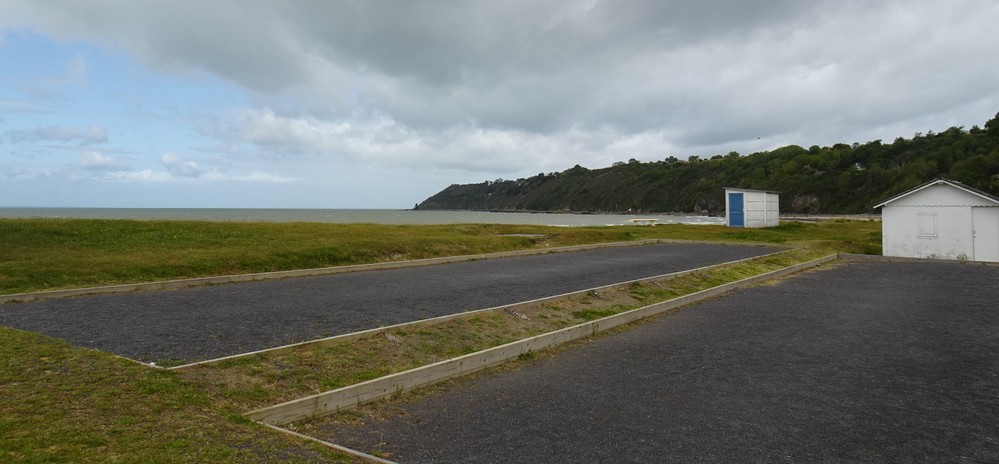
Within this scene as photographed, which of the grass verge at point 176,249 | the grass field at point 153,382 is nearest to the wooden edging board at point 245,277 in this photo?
the grass verge at point 176,249

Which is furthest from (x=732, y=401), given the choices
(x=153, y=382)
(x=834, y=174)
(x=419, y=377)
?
(x=834, y=174)

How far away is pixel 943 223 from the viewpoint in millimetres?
24875

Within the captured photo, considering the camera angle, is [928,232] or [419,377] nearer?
[419,377]

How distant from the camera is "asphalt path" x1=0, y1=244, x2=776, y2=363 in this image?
28.8 feet

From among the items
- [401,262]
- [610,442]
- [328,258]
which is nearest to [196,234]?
[328,258]

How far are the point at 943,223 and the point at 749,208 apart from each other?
22.6 m

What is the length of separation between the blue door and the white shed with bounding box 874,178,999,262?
21.0 m

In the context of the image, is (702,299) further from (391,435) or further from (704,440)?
(391,435)

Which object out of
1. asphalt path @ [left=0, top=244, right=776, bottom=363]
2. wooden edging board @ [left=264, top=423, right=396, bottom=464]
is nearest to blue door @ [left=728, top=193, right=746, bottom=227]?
asphalt path @ [left=0, top=244, right=776, bottom=363]

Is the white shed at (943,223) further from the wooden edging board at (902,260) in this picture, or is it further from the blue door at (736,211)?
the blue door at (736,211)

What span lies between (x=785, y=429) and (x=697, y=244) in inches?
1130

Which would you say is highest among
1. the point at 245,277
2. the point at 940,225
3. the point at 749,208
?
the point at 749,208

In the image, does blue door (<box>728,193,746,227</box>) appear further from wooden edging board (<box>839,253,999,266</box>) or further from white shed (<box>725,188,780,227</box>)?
wooden edging board (<box>839,253,999,266</box>)

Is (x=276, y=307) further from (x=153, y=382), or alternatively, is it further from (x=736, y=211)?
(x=736, y=211)
